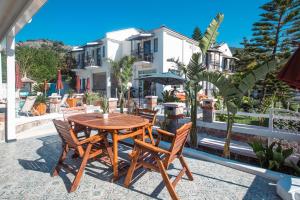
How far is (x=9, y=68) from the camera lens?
17.2 feet

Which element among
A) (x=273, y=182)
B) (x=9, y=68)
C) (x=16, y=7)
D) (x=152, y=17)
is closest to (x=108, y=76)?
(x=152, y=17)

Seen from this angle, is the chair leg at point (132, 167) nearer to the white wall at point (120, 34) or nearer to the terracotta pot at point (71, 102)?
the terracotta pot at point (71, 102)

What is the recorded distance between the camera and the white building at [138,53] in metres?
18.2

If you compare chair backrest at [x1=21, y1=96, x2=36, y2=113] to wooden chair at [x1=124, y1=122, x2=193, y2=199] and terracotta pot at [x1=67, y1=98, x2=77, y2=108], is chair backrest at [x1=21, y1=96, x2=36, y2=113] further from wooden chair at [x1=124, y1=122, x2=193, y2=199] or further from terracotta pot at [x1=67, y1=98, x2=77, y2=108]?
wooden chair at [x1=124, y1=122, x2=193, y2=199]

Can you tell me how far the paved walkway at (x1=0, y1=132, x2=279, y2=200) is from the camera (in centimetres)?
296

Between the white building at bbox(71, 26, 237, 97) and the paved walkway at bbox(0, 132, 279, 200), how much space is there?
12.7 meters

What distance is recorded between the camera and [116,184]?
3.28 meters

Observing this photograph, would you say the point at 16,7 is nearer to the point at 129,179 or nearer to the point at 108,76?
the point at 129,179

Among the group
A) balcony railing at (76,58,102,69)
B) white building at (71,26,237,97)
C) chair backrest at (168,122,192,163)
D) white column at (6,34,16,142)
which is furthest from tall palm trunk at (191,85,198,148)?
balcony railing at (76,58,102,69)

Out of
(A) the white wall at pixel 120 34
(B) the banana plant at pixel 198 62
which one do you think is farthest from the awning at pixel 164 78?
(A) the white wall at pixel 120 34

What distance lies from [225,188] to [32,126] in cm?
666

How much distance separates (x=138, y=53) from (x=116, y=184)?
17479 mm

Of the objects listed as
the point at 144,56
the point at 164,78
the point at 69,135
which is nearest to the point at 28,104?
the point at 164,78

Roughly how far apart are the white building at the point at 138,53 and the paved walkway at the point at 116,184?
1274cm
